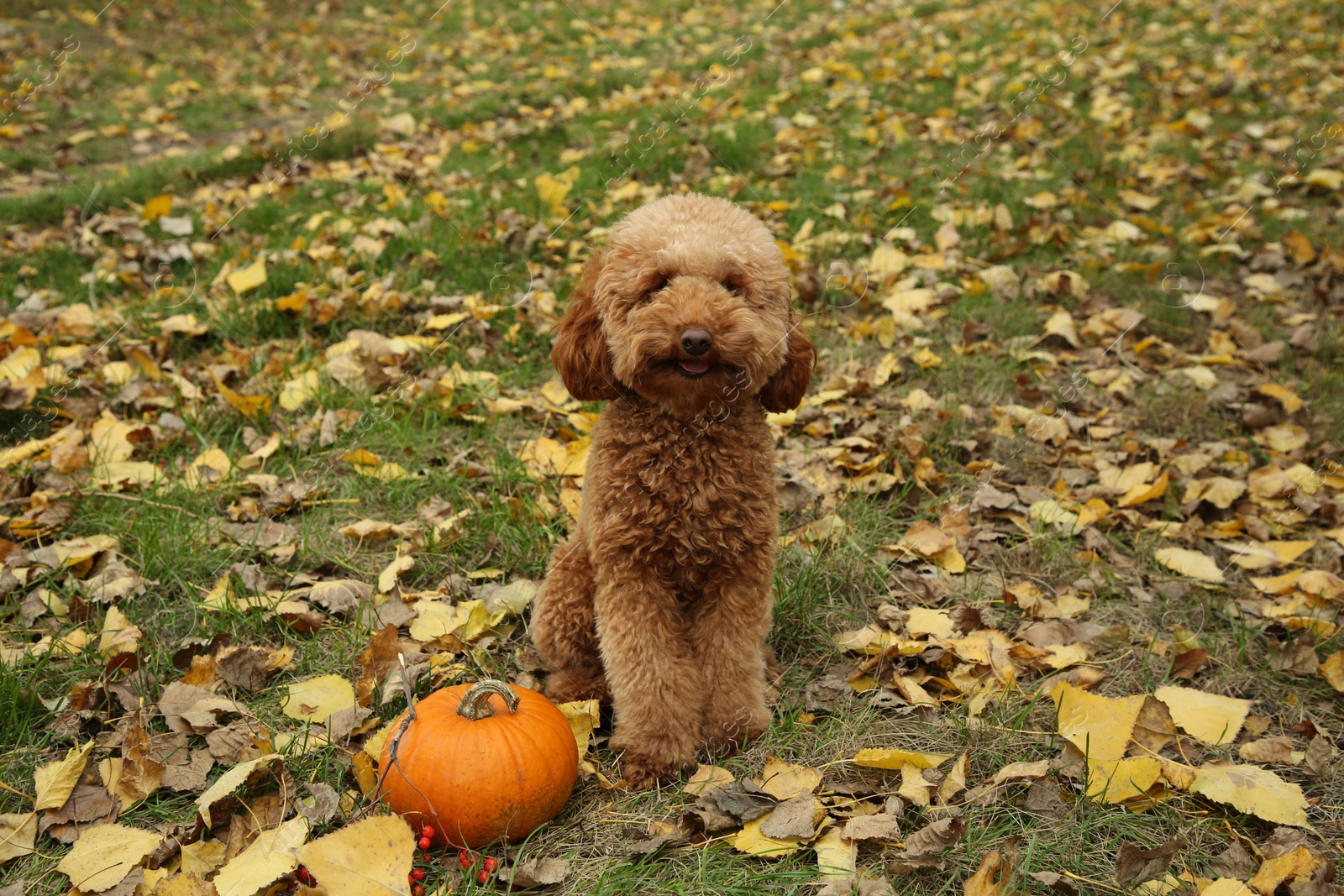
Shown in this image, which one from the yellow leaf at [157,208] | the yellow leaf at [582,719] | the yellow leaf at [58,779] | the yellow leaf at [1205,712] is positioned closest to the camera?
the yellow leaf at [58,779]

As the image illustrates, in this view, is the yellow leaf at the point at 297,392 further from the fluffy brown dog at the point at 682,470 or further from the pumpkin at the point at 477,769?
the pumpkin at the point at 477,769

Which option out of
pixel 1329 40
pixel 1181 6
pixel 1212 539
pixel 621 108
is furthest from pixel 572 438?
pixel 1181 6

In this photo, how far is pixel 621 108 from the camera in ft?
25.0

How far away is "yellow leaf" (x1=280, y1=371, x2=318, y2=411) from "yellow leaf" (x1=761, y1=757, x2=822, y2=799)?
2.68 m

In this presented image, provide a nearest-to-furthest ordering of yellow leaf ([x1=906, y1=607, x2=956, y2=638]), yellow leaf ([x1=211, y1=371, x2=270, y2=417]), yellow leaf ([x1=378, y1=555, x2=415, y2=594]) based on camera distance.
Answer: yellow leaf ([x1=906, y1=607, x2=956, y2=638]), yellow leaf ([x1=378, y1=555, x2=415, y2=594]), yellow leaf ([x1=211, y1=371, x2=270, y2=417])

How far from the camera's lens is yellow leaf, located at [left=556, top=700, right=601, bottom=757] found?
8.66 ft

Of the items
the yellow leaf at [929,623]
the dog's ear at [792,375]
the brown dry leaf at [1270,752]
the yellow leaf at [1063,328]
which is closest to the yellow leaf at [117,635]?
the dog's ear at [792,375]

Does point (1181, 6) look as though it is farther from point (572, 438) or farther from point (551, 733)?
point (551, 733)

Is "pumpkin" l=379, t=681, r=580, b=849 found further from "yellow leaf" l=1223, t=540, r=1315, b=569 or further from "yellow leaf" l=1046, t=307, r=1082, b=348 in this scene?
"yellow leaf" l=1046, t=307, r=1082, b=348

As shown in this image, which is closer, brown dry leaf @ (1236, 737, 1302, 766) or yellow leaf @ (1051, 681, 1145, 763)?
yellow leaf @ (1051, 681, 1145, 763)

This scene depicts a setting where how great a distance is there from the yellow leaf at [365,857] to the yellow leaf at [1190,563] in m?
2.73

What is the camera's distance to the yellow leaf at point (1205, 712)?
2.54m

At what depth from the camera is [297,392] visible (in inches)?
160

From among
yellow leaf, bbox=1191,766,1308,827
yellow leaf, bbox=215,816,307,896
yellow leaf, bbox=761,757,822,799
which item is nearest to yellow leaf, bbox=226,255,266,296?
yellow leaf, bbox=215,816,307,896
